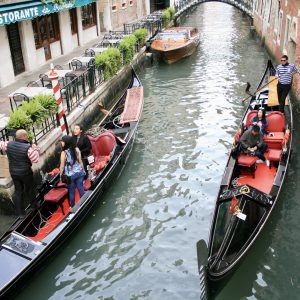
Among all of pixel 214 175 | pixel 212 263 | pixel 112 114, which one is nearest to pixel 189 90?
pixel 112 114

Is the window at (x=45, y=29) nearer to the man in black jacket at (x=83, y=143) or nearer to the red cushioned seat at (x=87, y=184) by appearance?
the man in black jacket at (x=83, y=143)

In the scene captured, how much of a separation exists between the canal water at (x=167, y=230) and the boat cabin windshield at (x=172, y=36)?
7.01m

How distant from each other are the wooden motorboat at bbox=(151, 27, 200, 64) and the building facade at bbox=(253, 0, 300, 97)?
3218mm

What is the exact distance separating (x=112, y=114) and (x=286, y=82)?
152 inches

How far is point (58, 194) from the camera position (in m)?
6.36

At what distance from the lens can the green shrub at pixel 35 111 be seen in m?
6.93

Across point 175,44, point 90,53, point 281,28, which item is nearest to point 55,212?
point 90,53

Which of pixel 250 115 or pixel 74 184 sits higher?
pixel 250 115

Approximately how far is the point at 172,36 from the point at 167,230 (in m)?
13.1

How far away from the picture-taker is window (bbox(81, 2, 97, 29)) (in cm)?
1794

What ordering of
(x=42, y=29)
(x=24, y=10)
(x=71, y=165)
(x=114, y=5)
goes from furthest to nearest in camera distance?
(x=114, y=5) < (x=42, y=29) < (x=24, y=10) < (x=71, y=165)

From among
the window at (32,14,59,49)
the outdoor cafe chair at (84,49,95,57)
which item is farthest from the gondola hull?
the window at (32,14,59,49)

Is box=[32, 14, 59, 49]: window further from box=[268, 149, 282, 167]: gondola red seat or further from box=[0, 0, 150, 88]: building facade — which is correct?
box=[268, 149, 282, 167]: gondola red seat

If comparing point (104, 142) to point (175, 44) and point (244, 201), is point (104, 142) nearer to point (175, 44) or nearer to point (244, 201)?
point (244, 201)
